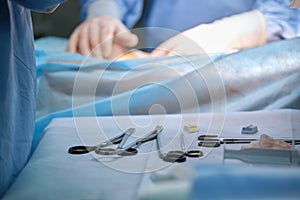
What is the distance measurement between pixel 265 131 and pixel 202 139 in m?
0.17

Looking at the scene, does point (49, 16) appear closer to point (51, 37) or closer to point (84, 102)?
point (51, 37)

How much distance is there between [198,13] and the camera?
208cm

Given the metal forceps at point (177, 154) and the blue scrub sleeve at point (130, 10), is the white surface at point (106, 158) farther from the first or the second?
the blue scrub sleeve at point (130, 10)

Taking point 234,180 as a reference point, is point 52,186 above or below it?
below

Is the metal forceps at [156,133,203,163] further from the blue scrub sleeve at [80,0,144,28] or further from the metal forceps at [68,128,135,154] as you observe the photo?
the blue scrub sleeve at [80,0,144,28]

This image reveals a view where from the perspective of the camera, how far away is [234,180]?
37 centimetres

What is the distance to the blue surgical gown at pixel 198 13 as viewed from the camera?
1.99m

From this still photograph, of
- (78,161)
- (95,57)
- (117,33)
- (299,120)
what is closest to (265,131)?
(299,120)

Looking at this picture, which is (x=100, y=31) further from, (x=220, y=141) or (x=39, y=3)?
(x=39, y=3)

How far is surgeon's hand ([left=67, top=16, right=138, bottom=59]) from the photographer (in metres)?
1.94

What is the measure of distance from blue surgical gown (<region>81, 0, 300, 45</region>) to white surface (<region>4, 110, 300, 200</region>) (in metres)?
0.95

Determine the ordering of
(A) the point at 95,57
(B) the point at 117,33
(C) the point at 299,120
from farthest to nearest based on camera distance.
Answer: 1. (B) the point at 117,33
2. (A) the point at 95,57
3. (C) the point at 299,120

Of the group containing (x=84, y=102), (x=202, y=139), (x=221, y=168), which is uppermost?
(x=221, y=168)

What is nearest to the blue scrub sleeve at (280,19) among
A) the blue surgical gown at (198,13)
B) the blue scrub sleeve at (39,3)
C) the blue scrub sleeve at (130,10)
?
the blue surgical gown at (198,13)
